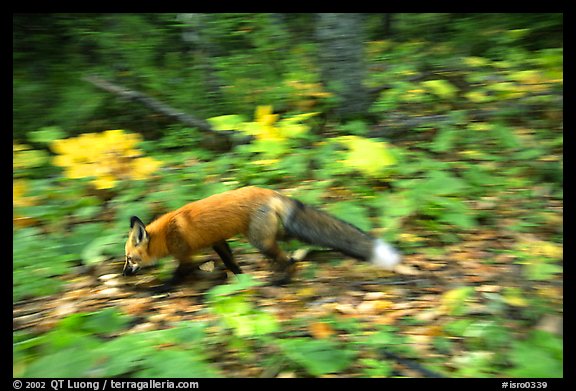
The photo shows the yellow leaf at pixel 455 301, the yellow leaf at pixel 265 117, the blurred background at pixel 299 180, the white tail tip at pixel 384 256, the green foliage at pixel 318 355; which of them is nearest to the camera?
the green foliage at pixel 318 355

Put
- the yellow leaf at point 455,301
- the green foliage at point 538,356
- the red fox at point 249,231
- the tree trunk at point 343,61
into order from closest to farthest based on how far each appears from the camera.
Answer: the green foliage at point 538,356
the yellow leaf at point 455,301
the red fox at point 249,231
the tree trunk at point 343,61

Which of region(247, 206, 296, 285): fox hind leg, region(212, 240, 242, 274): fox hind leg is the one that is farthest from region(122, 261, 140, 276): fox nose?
region(247, 206, 296, 285): fox hind leg

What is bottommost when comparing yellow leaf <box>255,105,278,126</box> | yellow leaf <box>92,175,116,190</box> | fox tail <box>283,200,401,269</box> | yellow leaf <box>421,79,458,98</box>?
fox tail <box>283,200,401,269</box>

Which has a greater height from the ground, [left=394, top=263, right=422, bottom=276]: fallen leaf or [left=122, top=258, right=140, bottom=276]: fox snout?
[left=122, top=258, right=140, bottom=276]: fox snout

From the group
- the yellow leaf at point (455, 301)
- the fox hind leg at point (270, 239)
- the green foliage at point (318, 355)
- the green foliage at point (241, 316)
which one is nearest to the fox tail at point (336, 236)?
the fox hind leg at point (270, 239)

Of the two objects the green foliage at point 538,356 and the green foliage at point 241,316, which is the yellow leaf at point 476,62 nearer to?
the green foliage at point 538,356

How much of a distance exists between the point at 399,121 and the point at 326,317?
3700 millimetres

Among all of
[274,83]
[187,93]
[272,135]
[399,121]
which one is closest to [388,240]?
[272,135]

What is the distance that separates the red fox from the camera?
4266 mm

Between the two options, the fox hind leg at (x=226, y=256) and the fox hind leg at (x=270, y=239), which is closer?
the fox hind leg at (x=270, y=239)

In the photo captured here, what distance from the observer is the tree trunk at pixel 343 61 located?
606 cm

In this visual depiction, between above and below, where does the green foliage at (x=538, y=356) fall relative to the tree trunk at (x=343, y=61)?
below

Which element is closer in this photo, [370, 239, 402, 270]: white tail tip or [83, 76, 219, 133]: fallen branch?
[370, 239, 402, 270]: white tail tip

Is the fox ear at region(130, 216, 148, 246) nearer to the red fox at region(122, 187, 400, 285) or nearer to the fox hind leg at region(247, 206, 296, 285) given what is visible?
the red fox at region(122, 187, 400, 285)
